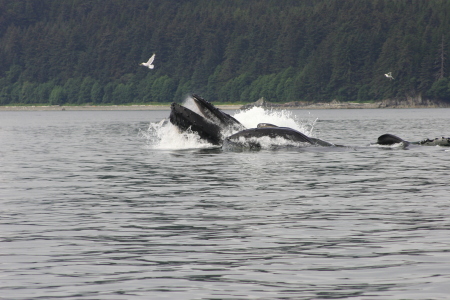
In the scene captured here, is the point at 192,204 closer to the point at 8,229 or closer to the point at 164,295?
the point at 8,229

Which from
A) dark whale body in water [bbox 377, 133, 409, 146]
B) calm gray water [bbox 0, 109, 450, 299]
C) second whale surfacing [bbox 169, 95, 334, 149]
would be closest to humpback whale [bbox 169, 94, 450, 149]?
second whale surfacing [bbox 169, 95, 334, 149]

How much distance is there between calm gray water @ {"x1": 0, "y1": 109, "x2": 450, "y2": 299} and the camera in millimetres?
12188

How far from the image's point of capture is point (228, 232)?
53.0ft

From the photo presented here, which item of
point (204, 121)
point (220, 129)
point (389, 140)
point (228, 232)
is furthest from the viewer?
point (389, 140)

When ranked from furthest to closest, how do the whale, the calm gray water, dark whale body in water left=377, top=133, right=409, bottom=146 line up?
dark whale body in water left=377, top=133, right=409, bottom=146
the whale
the calm gray water

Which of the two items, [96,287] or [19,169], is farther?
[19,169]

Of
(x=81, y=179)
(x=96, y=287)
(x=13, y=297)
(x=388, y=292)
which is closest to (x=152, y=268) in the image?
(x=96, y=287)

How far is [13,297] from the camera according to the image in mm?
11664

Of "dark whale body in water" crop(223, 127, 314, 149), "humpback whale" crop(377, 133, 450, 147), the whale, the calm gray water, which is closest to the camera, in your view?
the calm gray water

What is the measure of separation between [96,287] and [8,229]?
5381 millimetres

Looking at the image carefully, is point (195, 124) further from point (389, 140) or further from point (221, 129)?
point (389, 140)

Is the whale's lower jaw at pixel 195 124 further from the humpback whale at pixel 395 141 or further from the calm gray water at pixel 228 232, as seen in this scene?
the humpback whale at pixel 395 141

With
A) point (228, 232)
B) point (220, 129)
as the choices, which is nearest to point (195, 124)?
point (220, 129)

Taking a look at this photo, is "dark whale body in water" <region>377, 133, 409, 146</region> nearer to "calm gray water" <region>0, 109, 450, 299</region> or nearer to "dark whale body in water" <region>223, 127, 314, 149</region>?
"dark whale body in water" <region>223, 127, 314, 149</region>
